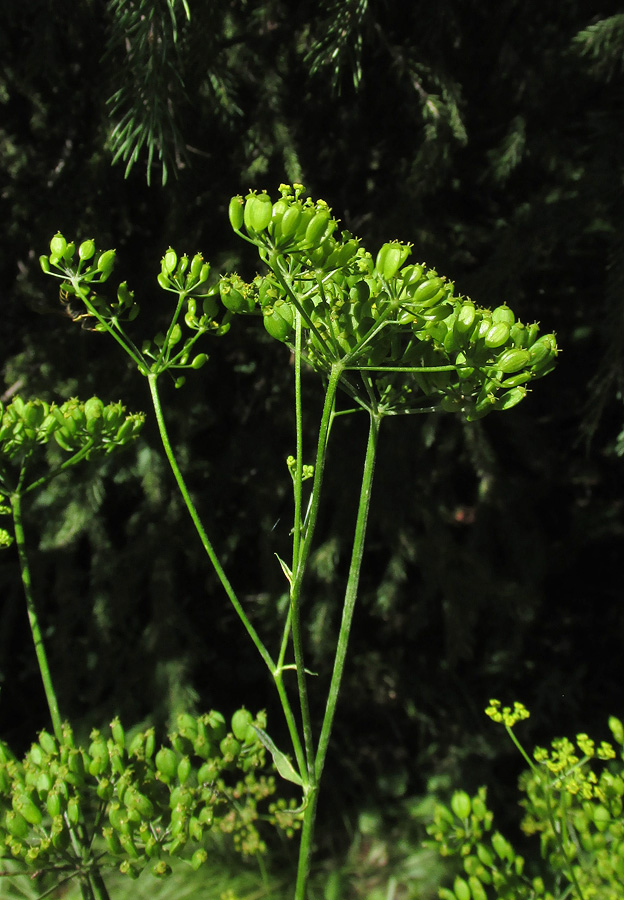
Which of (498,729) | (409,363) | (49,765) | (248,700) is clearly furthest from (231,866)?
(409,363)

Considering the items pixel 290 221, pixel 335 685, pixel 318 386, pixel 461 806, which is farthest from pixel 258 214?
pixel 318 386

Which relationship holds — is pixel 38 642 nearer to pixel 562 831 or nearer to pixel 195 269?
pixel 195 269

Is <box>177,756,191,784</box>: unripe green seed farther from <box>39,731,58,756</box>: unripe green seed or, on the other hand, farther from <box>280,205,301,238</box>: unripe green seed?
<box>280,205,301,238</box>: unripe green seed

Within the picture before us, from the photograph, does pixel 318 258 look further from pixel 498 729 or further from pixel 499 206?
pixel 498 729

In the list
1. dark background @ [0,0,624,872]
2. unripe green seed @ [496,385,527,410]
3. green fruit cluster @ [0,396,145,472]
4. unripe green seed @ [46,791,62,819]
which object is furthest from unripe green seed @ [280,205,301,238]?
dark background @ [0,0,624,872]

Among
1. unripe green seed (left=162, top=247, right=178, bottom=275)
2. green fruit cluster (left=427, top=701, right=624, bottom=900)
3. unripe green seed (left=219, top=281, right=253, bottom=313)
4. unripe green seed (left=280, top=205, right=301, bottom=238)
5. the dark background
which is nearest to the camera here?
unripe green seed (left=280, top=205, right=301, bottom=238)

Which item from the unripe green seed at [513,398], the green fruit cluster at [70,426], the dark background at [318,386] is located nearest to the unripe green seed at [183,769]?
the green fruit cluster at [70,426]
